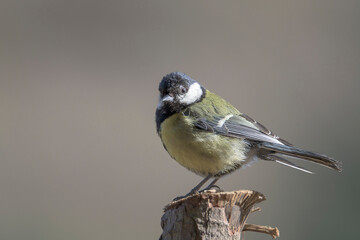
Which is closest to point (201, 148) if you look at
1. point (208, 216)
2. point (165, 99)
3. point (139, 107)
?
point (165, 99)

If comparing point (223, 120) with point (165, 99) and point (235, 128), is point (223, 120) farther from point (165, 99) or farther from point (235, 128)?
point (165, 99)

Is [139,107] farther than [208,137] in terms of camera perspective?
Yes

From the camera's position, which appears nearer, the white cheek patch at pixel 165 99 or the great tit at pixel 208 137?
the great tit at pixel 208 137

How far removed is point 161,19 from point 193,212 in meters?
5.96

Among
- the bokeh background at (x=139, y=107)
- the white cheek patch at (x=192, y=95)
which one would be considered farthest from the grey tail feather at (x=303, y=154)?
the bokeh background at (x=139, y=107)

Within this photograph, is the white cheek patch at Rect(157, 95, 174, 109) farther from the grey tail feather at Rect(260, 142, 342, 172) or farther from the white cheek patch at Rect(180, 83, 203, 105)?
the grey tail feather at Rect(260, 142, 342, 172)

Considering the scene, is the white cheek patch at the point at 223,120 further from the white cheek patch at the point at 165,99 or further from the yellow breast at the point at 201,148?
the white cheek patch at the point at 165,99

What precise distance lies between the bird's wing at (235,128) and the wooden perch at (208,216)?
78cm

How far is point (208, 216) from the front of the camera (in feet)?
6.75

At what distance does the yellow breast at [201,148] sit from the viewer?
2.81 m

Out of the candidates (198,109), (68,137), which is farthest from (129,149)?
(198,109)

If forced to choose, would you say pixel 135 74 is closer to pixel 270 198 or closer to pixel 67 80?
pixel 67 80

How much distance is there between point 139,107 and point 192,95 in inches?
135

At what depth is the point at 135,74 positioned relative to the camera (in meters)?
6.89
